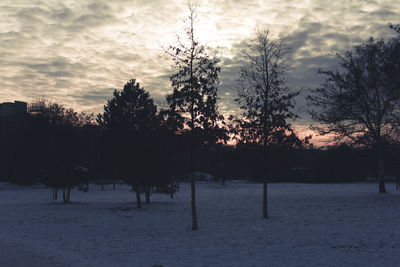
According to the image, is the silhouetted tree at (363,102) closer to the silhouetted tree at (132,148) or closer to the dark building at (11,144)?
the silhouetted tree at (132,148)

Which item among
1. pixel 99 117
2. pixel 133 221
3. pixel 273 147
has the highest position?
pixel 99 117

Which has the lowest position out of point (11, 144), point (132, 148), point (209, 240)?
point (209, 240)

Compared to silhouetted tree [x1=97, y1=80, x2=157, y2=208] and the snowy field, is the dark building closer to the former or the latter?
silhouetted tree [x1=97, y1=80, x2=157, y2=208]

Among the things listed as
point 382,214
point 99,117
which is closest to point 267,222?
point 382,214

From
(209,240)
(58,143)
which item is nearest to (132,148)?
(58,143)

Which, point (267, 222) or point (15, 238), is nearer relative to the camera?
point (15, 238)

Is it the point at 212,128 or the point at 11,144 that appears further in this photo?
the point at 11,144

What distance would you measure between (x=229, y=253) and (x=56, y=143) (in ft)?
101

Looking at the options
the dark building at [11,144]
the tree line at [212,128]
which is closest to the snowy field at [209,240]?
the tree line at [212,128]

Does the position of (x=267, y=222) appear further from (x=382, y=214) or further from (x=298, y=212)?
(x=382, y=214)

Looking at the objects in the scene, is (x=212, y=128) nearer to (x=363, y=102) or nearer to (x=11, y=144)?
(x=363, y=102)

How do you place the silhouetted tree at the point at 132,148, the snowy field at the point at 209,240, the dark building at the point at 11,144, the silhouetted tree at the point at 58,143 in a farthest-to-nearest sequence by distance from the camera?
1. the dark building at the point at 11,144
2. the silhouetted tree at the point at 58,143
3. the silhouetted tree at the point at 132,148
4. the snowy field at the point at 209,240

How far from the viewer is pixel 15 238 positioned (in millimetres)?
15680

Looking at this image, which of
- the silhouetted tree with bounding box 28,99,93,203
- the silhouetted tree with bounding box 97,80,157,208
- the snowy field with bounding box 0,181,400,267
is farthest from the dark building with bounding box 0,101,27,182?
the snowy field with bounding box 0,181,400,267
